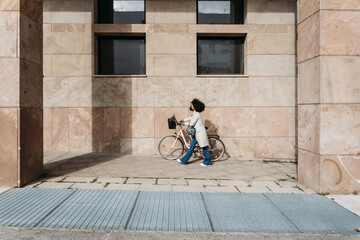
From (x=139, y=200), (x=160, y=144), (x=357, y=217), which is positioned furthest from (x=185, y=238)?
(x=160, y=144)

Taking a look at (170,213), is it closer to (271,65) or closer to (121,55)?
(271,65)

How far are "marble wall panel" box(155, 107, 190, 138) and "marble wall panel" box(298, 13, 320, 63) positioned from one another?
4.08m

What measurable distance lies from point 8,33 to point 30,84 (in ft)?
3.46

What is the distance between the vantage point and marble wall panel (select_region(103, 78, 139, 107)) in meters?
8.43

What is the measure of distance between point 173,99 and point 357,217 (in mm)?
5908

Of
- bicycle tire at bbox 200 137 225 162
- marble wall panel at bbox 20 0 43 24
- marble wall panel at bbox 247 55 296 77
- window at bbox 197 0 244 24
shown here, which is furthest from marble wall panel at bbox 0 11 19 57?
marble wall panel at bbox 247 55 296 77

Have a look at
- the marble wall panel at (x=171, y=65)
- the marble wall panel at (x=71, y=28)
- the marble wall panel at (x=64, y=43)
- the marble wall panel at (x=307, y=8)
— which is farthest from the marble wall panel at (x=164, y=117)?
the marble wall panel at (x=307, y=8)

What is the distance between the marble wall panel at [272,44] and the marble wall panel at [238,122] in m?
2.03

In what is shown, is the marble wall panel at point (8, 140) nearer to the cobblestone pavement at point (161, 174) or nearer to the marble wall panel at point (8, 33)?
the cobblestone pavement at point (161, 174)

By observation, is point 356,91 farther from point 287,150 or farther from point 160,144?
point 160,144

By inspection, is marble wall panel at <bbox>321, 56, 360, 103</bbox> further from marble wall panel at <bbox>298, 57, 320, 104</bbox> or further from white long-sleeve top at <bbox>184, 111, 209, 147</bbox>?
white long-sleeve top at <bbox>184, 111, 209, 147</bbox>

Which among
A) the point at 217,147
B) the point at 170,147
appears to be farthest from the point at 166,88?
the point at 217,147

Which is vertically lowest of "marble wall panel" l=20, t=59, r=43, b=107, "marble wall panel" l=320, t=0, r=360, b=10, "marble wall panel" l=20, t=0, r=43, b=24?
"marble wall panel" l=20, t=59, r=43, b=107

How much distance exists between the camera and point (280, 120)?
27.4 ft
